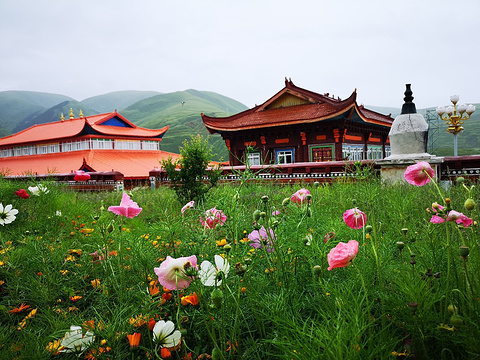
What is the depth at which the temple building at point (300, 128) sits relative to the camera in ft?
42.9

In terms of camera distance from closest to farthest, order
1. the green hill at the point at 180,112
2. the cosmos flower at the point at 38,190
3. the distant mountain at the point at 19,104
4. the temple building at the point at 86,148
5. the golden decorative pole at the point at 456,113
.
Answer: the cosmos flower at the point at 38,190 < the golden decorative pole at the point at 456,113 < the temple building at the point at 86,148 < the green hill at the point at 180,112 < the distant mountain at the point at 19,104

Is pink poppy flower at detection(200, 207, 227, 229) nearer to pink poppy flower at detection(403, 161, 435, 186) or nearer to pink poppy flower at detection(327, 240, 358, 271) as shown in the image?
pink poppy flower at detection(327, 240, 358, 271)

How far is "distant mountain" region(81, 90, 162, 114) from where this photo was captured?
150625 millimetres

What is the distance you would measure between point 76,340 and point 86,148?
67.4 feet

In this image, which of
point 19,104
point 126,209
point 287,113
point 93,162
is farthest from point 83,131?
point 19,104

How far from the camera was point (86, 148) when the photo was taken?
19.7 m

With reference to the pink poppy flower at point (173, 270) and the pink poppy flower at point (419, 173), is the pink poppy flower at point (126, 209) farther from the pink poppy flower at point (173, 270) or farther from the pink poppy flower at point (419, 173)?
the pink poppy flower at point (419, 173)

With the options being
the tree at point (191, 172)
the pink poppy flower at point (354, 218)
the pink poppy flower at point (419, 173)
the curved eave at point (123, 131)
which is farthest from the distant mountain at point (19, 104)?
the pink poppy flower at point (419, 173)

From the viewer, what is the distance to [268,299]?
3.97 feet

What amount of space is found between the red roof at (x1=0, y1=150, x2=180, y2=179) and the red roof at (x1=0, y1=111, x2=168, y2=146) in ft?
3.39

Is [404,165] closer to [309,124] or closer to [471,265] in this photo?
[471,265]

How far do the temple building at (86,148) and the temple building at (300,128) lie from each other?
5.98m

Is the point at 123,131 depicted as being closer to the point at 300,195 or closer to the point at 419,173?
the point at 300,195

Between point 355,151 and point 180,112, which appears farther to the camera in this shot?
point 180,112
